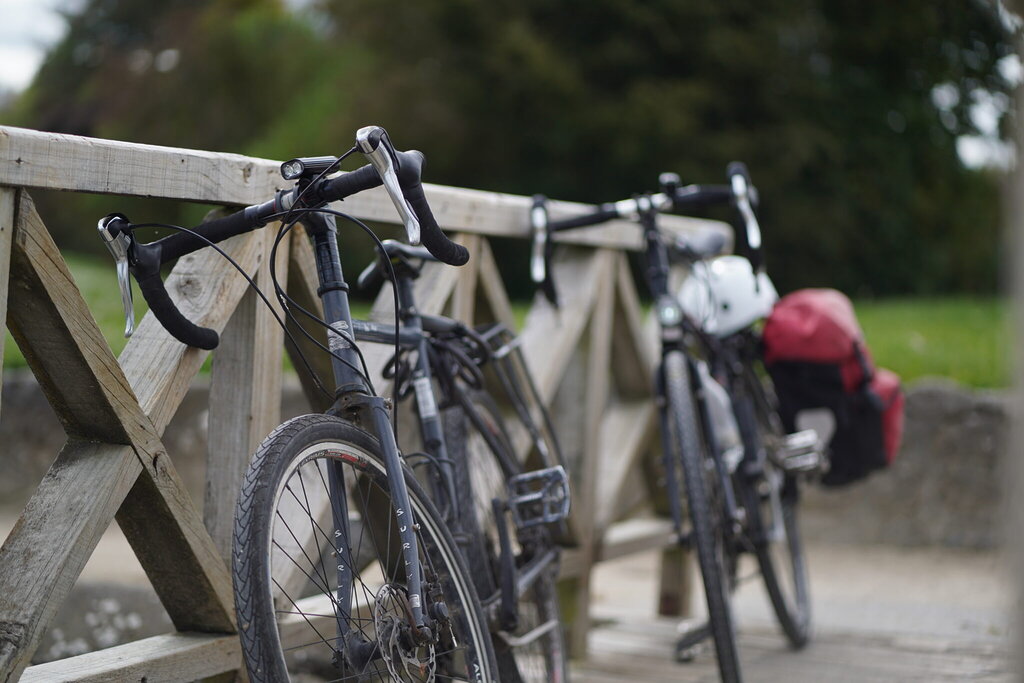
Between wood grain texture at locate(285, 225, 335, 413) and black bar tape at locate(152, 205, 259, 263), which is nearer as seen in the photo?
black bar tape at locate(152, 205, 259, 263)

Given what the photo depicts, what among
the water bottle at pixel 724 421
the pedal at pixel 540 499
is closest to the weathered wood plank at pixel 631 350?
the water bottle at pixel 724 421

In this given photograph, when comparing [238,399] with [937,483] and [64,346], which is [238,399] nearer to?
[64,346]

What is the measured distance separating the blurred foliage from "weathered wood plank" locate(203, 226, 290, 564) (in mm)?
11940

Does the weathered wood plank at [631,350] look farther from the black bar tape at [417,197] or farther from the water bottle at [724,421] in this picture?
the black bar tape at [417,197]

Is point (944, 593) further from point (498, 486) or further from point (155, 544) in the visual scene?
point (155, 544)

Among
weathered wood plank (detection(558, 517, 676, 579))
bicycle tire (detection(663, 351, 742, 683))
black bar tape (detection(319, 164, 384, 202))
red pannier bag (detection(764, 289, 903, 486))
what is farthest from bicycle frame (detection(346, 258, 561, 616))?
red pannier bag (detection(764, 289, 903, 486))

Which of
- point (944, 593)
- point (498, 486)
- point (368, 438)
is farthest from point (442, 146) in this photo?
point (368, 438)

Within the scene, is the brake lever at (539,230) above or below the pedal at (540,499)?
above

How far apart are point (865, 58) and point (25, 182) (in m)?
14.9

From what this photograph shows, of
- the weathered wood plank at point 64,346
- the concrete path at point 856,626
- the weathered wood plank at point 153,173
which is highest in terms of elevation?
the weathered wood plank at point 153,173

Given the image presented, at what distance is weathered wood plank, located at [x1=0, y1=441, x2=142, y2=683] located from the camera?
5.65ft

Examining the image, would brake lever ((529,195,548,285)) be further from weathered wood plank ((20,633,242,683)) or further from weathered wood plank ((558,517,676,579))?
weathered wood plank ((20,633,242,683))

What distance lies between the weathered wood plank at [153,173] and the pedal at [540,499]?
0.63m

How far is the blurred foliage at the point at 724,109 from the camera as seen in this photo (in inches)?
556
